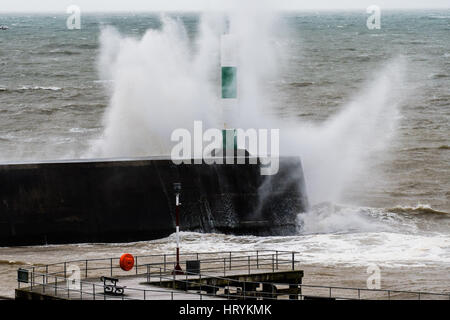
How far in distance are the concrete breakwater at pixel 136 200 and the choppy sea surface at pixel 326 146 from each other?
1.48 ft

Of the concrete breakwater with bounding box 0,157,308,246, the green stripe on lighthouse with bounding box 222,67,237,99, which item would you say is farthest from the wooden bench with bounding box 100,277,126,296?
the green stripe on lighthouse with bounding box 222,67,237,99

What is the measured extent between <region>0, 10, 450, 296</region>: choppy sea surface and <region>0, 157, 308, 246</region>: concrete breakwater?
1.48 feet

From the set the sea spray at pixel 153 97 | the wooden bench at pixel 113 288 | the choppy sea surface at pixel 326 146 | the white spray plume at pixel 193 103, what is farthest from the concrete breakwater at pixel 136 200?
the wooden bench at pixel 113 288

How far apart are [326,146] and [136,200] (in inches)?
376

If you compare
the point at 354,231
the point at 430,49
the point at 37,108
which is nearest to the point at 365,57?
the point at 430,49

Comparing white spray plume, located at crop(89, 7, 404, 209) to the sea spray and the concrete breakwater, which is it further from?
the concrete breakwater

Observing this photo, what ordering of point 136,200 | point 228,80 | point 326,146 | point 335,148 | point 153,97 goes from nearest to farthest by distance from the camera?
point 136,200 < point 228,80 < point 326,146 < point 335,148 < point 153,97

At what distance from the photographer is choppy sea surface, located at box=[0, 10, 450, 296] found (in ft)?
94.6

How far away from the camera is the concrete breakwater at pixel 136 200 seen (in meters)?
28.9

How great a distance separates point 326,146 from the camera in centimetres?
3700

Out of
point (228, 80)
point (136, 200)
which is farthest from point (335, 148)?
point (136, 200)

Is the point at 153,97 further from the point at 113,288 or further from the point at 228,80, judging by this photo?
the point at 113,288

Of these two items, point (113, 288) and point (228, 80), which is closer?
point (113, 288)

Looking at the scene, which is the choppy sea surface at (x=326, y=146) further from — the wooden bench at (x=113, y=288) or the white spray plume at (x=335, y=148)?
the wooden bench at (x=113, y=288)
